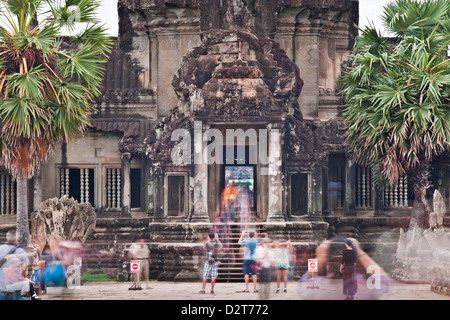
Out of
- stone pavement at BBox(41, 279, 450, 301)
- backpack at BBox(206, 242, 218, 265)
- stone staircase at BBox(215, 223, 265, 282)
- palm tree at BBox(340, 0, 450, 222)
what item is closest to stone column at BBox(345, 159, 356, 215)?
palm tree at BBox(340, 0, 450, 222)

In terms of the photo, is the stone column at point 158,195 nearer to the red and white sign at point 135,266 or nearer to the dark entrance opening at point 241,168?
the dark entrance opening at point 241,168

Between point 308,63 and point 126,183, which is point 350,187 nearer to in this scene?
point 308,63

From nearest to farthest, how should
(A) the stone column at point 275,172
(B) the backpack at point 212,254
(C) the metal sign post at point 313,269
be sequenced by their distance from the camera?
(B) the backpack at point 212,254, (C) the metal sign post at point 313,269, (A) the stone column at point 275,172

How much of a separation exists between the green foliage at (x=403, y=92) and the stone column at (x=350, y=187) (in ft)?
8.31

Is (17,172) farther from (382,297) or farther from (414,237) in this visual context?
(414,237)

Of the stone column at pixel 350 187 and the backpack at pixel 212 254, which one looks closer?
the backpack at pixel 212 254

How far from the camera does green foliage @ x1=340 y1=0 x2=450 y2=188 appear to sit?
80.4ft

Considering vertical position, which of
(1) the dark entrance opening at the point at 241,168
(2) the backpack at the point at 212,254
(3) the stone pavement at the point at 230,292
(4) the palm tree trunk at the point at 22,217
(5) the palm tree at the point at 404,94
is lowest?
(3) the stone pavement at the point at 230,292

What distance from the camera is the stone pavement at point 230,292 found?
22.0 m

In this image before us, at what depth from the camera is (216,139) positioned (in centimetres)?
2758

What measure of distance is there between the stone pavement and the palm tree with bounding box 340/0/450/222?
328cm

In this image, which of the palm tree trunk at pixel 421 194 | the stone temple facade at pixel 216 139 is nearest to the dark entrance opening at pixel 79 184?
the stone temple facade at pixel 216 139

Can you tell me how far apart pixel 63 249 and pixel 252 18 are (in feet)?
27.1

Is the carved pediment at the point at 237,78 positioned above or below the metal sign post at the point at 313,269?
above
